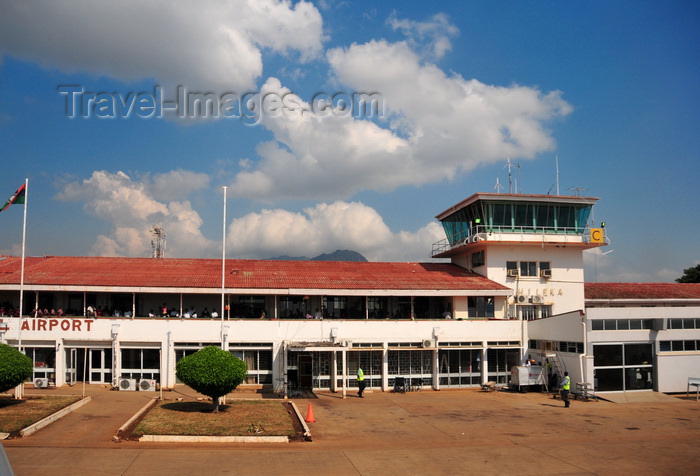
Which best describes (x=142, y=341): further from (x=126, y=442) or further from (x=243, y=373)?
(x=126, y=442)

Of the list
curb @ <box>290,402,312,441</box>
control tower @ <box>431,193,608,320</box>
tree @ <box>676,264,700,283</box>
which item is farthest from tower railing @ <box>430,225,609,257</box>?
tree @ <box>676,264,700,283</box>

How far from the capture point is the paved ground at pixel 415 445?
15305mm

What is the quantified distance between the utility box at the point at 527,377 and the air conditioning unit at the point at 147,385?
58.4 ft

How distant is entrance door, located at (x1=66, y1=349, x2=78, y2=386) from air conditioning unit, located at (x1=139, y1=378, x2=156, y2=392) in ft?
11.8

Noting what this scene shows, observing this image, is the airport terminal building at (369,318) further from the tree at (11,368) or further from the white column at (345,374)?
the tree at (11,368)

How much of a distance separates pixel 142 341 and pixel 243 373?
9124 mm

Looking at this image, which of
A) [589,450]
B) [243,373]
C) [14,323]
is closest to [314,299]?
[243,373]

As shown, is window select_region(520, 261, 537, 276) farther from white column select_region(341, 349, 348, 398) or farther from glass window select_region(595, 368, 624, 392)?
white column select_region(341, 349, 348, 398)

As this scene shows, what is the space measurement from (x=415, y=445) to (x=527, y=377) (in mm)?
13358

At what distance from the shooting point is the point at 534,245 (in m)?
35.2

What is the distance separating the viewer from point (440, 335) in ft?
101

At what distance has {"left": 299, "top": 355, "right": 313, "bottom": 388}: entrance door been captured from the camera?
29594 millimetres

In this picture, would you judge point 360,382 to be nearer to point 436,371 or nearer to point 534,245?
point 436,371

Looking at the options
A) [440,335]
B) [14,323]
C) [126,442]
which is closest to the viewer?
[126,442]
